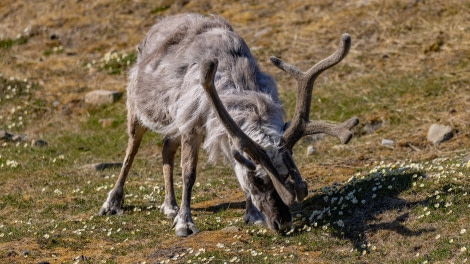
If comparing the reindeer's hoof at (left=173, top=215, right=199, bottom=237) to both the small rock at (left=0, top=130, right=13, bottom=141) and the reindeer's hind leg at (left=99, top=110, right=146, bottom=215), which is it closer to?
the reindeer's hind leg at (left=99, top=110, right=146, bottom=215)

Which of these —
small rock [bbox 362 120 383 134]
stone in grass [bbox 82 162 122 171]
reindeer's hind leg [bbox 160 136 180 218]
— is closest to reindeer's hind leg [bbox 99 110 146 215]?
reindeer's hind leg [bbox 160 136 180 218]

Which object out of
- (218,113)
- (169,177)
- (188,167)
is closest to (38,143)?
(169,177)

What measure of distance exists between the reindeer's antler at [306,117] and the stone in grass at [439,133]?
14.5 ft

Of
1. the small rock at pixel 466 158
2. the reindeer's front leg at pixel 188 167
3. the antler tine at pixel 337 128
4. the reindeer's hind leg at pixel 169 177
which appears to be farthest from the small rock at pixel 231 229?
the small rock at pixel 466 158

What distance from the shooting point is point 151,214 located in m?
9.62

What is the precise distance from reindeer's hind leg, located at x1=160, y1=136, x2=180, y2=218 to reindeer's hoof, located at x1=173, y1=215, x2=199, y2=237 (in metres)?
0.89

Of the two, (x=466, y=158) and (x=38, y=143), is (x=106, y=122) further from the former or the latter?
(x=466, y=158)

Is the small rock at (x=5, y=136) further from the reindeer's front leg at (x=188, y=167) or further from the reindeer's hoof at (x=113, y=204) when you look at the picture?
the reindeer's front leg at (x=188, y=167)

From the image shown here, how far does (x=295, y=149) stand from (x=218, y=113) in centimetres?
544

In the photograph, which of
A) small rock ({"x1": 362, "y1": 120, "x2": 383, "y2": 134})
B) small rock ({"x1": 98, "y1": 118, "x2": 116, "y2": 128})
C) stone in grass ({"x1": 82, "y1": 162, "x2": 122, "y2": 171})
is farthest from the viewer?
small rock ({"x1": 98, "y1": 118, "x2": 116, "y2": 128})

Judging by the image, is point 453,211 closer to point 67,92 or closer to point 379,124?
point 379,124

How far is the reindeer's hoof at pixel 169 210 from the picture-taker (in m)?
9.41

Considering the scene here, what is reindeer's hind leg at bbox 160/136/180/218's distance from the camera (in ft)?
31.3

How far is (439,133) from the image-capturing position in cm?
1195
